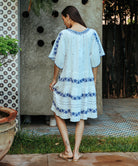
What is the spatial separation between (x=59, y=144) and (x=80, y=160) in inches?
29.8

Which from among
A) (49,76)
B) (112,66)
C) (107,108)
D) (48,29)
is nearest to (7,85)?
(49,76)

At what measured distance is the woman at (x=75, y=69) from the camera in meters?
3.71

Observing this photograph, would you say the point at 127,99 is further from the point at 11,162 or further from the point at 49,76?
the point at 11,162

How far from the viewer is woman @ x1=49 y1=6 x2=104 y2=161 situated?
371 centimetres

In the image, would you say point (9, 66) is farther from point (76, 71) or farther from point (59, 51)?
point (76, 71)

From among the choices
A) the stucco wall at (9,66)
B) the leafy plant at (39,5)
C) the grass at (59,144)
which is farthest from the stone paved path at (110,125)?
the leafy plant at (39,5)

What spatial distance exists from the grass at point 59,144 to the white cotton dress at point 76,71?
2.28 ft

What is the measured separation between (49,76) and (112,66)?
150 inches

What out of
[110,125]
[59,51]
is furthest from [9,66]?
[110,125]

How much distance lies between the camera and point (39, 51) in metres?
5.40

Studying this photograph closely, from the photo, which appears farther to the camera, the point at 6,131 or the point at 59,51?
the point at 59,51

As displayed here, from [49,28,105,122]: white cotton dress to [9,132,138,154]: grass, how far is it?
27.4 inches

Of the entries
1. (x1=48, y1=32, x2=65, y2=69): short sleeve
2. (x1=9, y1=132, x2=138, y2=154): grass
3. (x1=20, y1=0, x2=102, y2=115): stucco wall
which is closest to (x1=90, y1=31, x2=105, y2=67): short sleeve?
(x1=48, y1=32, x2=65, y2=69): short sleeve

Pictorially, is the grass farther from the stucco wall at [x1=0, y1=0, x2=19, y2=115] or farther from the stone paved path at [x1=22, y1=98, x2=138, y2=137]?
the stucco wall at [x1=0, y1=0, x2=19, y2=115]
